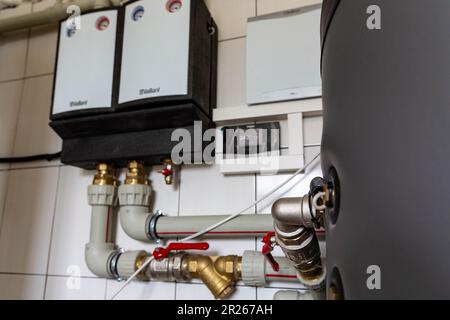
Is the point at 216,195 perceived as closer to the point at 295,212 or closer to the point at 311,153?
the point at 311,153

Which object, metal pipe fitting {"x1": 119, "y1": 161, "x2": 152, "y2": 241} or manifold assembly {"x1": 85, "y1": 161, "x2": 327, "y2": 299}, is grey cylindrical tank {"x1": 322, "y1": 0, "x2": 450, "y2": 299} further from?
metal pipe fitting {"x1": 119, "y1": 161, "x2": 152, "y2": 241}

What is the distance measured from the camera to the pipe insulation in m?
1.02

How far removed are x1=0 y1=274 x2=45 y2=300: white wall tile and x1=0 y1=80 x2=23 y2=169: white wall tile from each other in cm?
37

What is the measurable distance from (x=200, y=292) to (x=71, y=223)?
0.45m

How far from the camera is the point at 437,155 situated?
0.74ft

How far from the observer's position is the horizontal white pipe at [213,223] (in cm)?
76

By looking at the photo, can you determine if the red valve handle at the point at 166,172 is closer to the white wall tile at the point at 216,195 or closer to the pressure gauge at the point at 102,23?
the white wall tile at the point at 216,195

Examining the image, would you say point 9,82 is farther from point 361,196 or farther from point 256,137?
point 361,196

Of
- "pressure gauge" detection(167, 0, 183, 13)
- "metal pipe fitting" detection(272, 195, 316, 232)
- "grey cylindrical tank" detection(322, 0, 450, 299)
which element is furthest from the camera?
"pressure gauge" detection(167, 0, 183, 13)

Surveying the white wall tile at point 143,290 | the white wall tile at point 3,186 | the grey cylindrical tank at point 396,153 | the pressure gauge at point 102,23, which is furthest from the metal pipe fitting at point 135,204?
the grey cylindrical tank at point 396,153

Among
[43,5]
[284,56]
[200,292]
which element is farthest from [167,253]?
[43,5]

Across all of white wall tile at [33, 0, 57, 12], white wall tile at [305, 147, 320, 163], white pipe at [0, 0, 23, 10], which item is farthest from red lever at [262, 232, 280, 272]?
white pipe at [0, 0, 23, 10]

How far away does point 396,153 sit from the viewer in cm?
25
